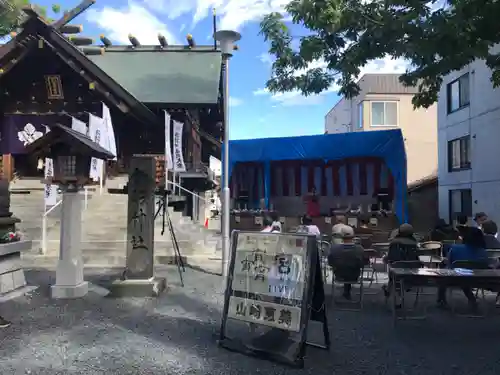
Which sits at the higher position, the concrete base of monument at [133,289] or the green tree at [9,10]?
the green tree at [9,10]

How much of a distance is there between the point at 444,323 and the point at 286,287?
2.80 metres

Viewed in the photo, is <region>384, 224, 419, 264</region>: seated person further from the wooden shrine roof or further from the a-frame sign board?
the wooden shrine roof

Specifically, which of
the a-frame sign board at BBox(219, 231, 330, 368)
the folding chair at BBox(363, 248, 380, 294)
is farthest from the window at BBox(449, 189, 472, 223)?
the a-frame sign board at BBox(219, 231, 330, 368)

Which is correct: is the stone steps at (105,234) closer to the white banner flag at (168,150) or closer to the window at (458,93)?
the white banner flag at (168,150)

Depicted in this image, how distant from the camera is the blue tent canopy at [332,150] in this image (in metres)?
13.4

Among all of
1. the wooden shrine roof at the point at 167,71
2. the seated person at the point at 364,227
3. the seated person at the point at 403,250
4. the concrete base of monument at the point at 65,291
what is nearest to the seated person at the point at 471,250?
the seated person at the point at 403,250

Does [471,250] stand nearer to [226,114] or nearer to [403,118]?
[226,114]

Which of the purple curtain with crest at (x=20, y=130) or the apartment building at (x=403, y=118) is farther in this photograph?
the apartment building at (x=403, y=118)

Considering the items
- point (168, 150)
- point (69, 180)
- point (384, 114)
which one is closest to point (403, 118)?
point (384, 114)

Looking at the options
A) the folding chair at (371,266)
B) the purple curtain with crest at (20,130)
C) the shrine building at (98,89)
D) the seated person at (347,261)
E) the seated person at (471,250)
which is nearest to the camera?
Result: the seated person at (471,250)

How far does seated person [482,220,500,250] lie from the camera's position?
7729 mm

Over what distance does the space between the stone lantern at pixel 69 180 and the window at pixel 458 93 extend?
15.5 metres

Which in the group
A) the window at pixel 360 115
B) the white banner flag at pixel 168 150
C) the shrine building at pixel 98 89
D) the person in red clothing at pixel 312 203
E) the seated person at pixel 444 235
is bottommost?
the seated person at pixel 444 235

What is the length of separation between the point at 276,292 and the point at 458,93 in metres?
17.2
